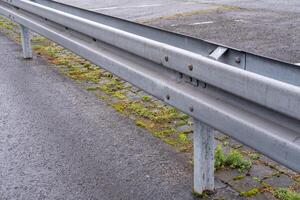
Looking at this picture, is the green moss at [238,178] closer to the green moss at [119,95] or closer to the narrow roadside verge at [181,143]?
the narrow roadside verge at [181,143]

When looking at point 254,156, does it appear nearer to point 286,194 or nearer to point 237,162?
point 237,162

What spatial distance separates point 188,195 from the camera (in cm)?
336

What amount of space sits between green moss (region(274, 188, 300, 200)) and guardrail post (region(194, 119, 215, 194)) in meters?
0.43

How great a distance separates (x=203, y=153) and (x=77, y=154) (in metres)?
1.34

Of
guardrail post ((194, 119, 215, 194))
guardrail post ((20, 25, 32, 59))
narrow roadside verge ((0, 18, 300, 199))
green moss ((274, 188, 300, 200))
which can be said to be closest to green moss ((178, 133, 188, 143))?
narrow roadside verge ((0, 18, 300, 199))

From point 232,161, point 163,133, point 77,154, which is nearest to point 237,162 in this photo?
point 232,161

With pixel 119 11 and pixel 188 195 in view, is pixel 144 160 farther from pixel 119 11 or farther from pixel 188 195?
pixel 119 11

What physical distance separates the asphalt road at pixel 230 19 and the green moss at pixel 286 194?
137 inches

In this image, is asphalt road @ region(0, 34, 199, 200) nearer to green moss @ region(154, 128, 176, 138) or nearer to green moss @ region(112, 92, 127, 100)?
green moss @ region(154, 128, 176, 138)

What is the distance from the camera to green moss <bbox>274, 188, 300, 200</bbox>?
3162 mm

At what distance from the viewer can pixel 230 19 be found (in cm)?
1042

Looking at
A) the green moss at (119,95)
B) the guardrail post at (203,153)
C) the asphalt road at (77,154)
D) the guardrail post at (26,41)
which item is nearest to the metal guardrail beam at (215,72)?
the guardrail post at (203,153)

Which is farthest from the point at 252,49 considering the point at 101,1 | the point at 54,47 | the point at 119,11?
the point at 101,1

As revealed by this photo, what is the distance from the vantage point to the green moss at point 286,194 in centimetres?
316
